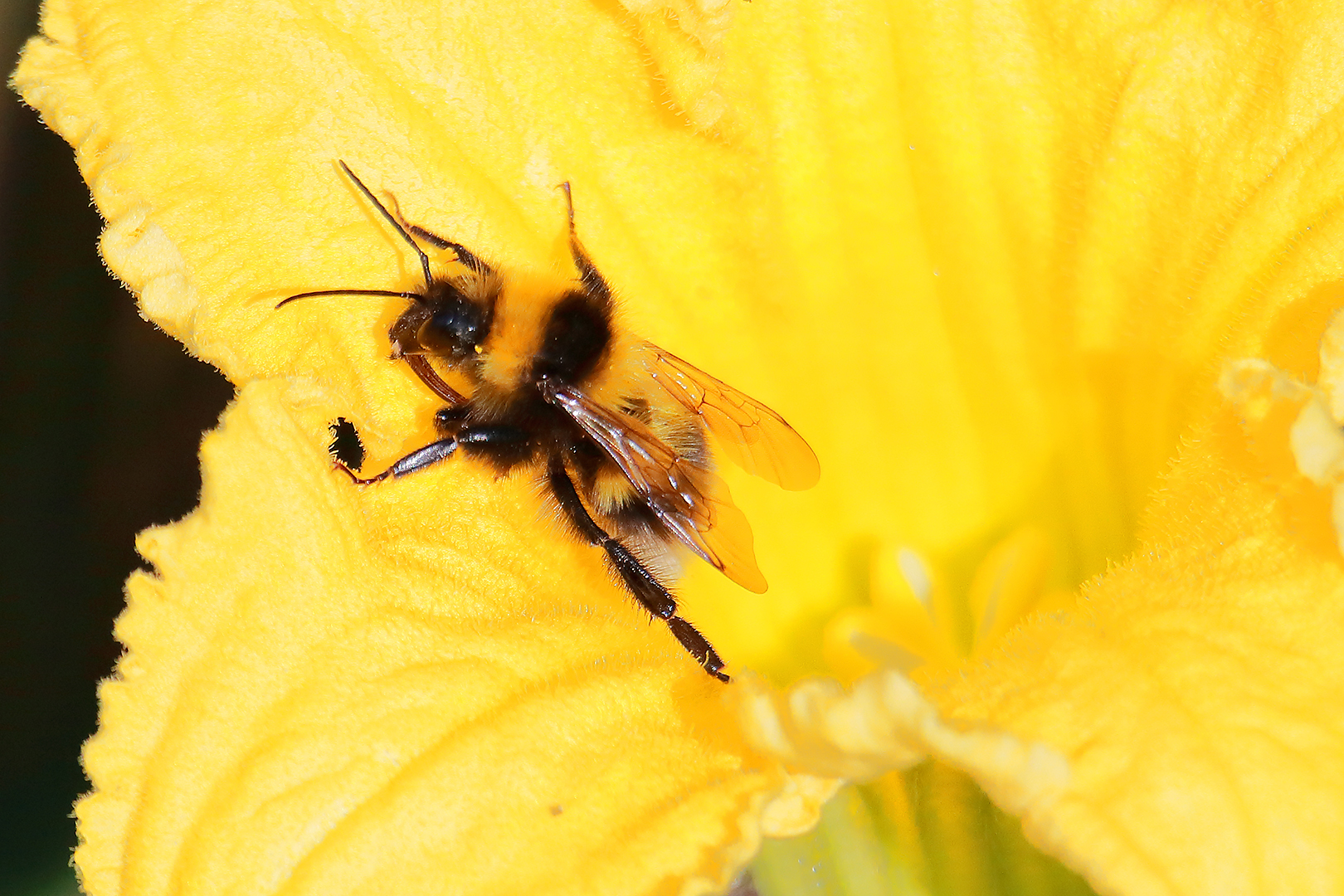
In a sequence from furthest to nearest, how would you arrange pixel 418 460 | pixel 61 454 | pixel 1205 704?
pixel 61 454
pixel 418 460
pixel 1205 704

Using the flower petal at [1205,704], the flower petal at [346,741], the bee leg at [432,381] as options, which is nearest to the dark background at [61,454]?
the bee leg at [432,381]

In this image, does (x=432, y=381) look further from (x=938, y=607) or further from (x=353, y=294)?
(x=938, y=607)

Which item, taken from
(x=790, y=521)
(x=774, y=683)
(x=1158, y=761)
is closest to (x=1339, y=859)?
(x=1158, y=761)

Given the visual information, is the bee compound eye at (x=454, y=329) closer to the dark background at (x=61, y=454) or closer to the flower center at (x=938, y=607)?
the flower center at (x=938, y=607)

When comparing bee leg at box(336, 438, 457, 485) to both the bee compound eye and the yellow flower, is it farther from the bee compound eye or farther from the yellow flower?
the bee compound eye

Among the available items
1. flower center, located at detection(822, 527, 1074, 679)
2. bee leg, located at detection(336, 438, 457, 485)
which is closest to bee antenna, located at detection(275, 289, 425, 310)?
bee leg, located at detection(336, 438, 457, 485)

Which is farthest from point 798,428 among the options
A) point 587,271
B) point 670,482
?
point 587,271
